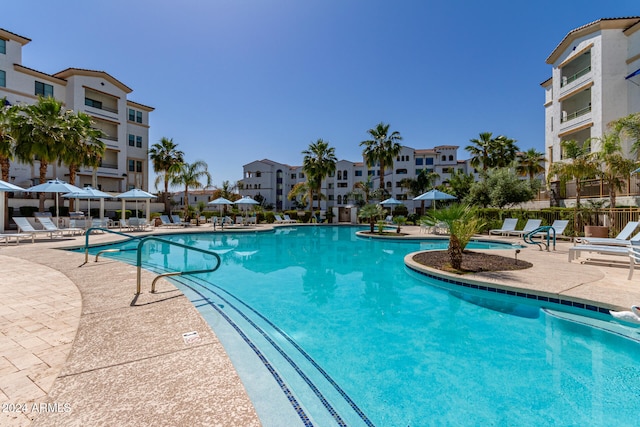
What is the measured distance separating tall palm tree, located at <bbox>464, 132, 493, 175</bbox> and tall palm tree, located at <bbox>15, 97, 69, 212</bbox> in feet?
114

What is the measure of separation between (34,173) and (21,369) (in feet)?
110

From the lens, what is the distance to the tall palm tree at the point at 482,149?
3056 cm

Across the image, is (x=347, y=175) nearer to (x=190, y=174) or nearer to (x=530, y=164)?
(x=530, y=164)

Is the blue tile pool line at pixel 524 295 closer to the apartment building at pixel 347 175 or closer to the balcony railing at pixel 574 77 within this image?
the balcony railing at pixel 574 77

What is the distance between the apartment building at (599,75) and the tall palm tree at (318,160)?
825 inches

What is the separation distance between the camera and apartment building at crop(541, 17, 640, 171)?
20.2m

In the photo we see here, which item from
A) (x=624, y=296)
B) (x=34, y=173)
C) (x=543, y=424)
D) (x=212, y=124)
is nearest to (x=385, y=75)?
(x=212, y=124)

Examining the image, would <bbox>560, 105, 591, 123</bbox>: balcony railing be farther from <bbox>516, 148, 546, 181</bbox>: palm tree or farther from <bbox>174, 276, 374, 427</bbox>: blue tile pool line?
<bbox>174, 276, 374, 427</bbox>: blue tile pool line

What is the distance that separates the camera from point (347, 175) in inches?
2215

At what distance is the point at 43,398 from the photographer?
2354 mm

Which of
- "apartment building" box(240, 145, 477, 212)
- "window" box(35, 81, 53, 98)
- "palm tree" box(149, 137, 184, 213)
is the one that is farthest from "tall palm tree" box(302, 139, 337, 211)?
"window" box(35, 81, 53, 98)

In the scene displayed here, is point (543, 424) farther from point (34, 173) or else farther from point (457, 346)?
point (34, 173)

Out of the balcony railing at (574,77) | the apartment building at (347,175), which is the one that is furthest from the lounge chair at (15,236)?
the apartment building at (347,175)

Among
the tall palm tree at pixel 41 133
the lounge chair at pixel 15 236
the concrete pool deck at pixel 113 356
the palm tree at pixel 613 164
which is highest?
the tall palm tree at pixel 41 133
